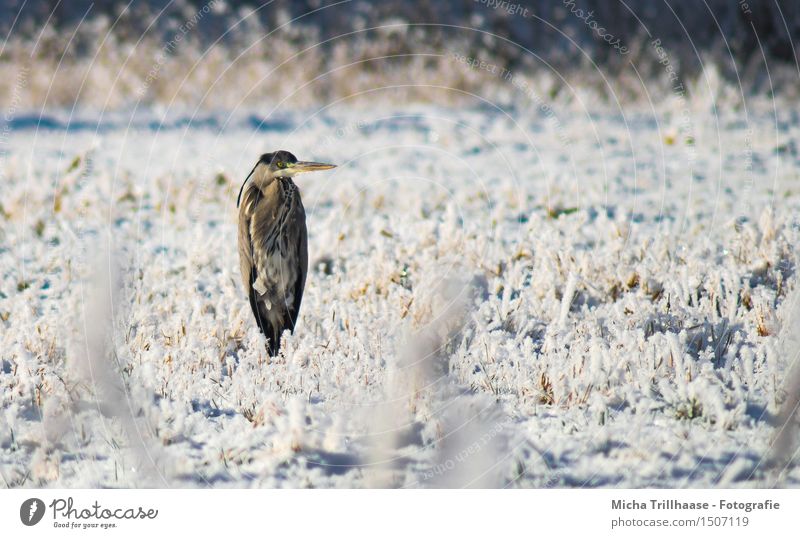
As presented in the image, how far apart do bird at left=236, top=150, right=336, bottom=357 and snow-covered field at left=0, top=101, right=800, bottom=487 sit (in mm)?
192

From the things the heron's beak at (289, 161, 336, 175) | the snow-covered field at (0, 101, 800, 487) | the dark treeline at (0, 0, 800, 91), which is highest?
the dark treeline at (0, 0, 800, 91)

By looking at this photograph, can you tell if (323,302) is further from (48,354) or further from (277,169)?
(48,354)

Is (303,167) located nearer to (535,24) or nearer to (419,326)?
(419,326)

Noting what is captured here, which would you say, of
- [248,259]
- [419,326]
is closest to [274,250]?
[248,259]

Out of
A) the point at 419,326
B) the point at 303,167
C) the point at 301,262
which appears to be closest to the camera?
the point at 419,326

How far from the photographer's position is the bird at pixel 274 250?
16.6ft

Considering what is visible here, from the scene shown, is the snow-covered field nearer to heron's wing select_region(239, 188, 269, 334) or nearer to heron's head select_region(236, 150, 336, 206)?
heron's wing select_region(239, 188, 269, 334)

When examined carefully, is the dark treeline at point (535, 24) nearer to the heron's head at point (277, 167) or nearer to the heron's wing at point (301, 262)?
the heron's head at point (277, 167)

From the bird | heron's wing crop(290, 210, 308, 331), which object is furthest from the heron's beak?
heron's wing crop(290, 210, 308, 331)

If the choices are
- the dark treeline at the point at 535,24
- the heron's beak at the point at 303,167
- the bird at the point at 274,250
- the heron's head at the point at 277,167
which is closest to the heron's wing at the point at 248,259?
the bird at the point at 274,250

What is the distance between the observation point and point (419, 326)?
4.53 m

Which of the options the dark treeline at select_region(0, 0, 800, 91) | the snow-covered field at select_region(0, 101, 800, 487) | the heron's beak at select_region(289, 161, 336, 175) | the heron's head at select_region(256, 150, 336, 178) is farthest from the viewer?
the dark treeline at select_region(0, 0, 800, 91)

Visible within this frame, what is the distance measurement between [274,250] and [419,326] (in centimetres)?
99

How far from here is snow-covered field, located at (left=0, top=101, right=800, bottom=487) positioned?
3.81 m
